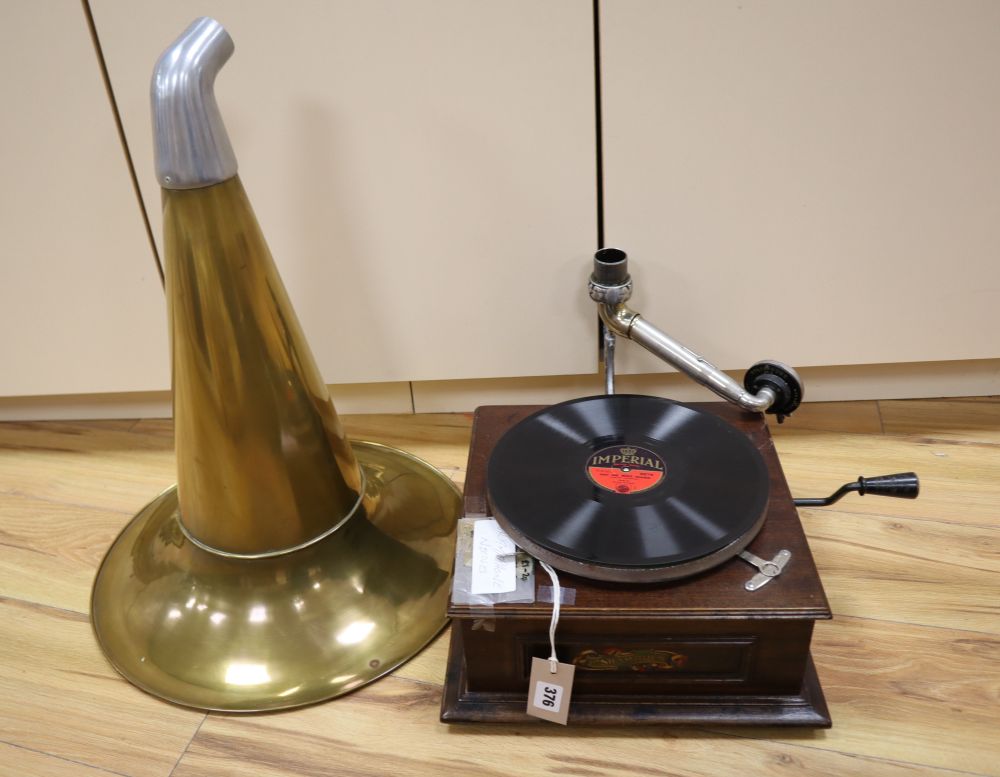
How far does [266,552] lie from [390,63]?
2.01 feet

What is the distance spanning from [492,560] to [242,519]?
31 centimetres

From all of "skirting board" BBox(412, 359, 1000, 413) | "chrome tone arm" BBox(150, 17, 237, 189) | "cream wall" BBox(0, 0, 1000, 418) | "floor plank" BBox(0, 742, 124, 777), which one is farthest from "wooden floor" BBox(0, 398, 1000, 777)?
"chrome tone arm" BBox(150, 17, 237, 189)

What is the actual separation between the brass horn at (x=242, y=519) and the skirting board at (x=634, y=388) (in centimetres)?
35

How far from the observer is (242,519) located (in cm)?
99

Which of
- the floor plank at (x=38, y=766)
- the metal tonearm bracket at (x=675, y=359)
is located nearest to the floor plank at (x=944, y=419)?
the metal tonearm bracket at (x=675, y=359)

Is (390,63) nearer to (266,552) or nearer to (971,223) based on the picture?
(266,552)

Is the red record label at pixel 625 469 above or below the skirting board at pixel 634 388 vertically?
above

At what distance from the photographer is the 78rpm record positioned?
0.84 m

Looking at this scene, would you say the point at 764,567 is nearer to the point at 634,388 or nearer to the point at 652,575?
the point at 652,575

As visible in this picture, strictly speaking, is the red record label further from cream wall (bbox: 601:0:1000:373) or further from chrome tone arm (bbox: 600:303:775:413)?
cream wall (bbox: 601:0:1000:373)

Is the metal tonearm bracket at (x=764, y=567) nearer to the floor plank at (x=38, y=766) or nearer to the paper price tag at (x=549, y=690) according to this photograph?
the paper price tag at (x=549, y=690)

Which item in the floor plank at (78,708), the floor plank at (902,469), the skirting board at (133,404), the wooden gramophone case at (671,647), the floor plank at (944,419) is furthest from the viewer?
the skirting board at (133,404)

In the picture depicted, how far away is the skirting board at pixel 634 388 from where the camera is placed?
1366 mm

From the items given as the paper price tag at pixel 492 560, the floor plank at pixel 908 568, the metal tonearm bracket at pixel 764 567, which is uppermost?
the paper price tag at pixel 492 560
